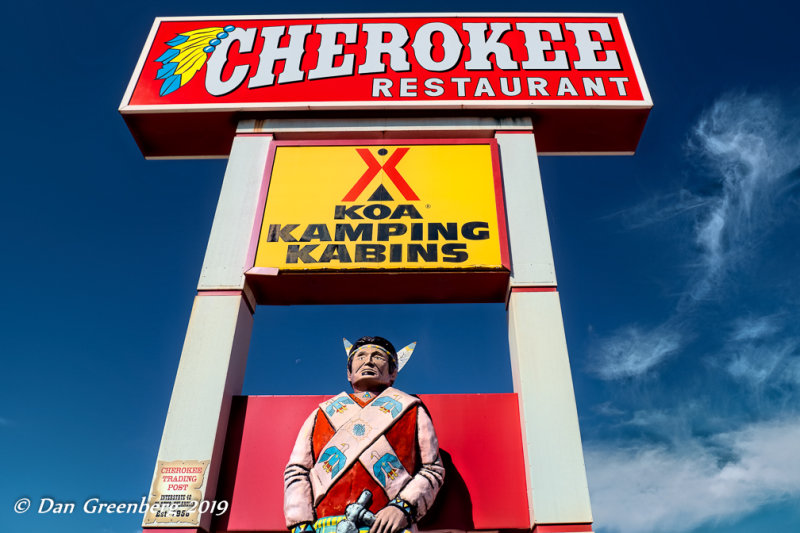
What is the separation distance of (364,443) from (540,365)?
1850 millimetres

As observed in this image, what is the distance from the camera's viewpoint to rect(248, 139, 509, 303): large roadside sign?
634 cm

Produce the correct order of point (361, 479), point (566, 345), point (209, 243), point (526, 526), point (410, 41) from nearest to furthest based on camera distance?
1. point (361, 479)
2. point (526, 526)
3. point (566, 345)
4. point (209, 243)
5. point (410, 41)

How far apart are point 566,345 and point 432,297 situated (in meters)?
1.56

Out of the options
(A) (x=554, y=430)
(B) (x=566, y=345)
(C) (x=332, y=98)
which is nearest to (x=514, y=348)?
(B) (x=566, y=345)

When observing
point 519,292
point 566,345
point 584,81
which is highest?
point 584,81

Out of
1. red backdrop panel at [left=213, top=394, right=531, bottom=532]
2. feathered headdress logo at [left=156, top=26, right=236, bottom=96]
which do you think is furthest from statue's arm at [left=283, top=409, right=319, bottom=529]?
feathered headdress logo at [left=156, top=26, right=236, bottom=96]

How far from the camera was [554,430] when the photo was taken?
5328 mm

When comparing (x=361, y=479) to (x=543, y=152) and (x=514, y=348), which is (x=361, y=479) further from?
(x=543, y=152)

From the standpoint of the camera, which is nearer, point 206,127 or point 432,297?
point 432,297

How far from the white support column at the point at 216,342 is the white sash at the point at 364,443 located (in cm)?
103

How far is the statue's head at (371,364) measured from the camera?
213 inches

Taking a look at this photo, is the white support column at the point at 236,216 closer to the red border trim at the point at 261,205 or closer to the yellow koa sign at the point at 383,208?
the red border trim at the point at 261,205

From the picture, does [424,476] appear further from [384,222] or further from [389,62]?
[389,62]

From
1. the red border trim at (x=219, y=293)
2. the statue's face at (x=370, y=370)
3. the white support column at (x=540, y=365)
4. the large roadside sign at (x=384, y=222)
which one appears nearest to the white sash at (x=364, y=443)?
the statue's face at (x=370, y=370)
